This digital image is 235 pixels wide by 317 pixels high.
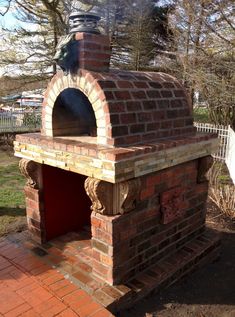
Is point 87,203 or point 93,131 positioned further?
point 87,203

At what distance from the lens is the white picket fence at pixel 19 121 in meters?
14.6

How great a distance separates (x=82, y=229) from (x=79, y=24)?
2435mm

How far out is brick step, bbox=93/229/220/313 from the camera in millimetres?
2672

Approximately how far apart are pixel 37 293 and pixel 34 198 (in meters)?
1.03

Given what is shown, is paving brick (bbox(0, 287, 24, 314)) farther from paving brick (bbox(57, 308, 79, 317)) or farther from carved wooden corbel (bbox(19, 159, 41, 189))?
carved wooden corbel (bbox(19, 159, 41, 189))

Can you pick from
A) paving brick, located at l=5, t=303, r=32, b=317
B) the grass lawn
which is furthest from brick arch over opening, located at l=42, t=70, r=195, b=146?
the grass lawn

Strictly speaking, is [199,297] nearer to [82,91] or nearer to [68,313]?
[68,313]

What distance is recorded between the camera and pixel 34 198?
3.44 m

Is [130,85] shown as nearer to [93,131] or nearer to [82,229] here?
[93,131]

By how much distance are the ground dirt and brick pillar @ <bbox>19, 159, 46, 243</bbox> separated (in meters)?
1.37

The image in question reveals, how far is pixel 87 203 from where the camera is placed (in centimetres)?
403

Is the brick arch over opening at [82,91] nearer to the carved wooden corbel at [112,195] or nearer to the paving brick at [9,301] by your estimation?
the carved wooden corbel at [112,195]

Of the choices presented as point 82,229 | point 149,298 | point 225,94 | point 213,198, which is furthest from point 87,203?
point 225,94

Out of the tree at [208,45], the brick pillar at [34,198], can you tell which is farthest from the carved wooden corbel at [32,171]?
the tree at [208,45]
